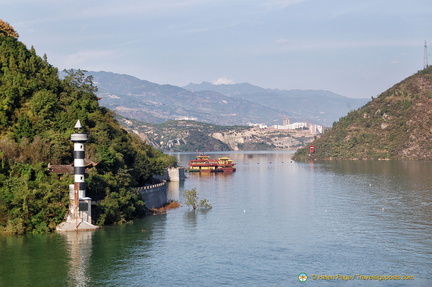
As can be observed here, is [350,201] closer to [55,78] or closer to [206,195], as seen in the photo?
[206,195]

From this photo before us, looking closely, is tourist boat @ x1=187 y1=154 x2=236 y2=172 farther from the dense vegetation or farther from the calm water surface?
the calm water surface

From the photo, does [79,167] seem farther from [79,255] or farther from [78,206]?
[79,255]

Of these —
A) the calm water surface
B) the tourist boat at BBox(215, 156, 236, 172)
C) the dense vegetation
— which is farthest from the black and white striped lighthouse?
the tourist boat at BBox(215, 156, 236, 172)

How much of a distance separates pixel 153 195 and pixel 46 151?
55.3ft

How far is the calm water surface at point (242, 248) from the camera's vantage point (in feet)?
150

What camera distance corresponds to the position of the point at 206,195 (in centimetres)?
9919

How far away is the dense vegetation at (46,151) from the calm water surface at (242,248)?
2831mm

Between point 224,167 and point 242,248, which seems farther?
point 224,167

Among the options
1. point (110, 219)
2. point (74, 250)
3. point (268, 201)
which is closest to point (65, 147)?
point (110, 219)

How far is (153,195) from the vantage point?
78.2m

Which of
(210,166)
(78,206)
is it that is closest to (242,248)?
(78,206)

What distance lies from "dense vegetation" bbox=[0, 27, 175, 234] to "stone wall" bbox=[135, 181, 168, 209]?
194 cm

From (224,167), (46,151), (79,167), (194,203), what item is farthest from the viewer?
(224,167)

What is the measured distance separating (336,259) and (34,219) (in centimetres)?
2954
